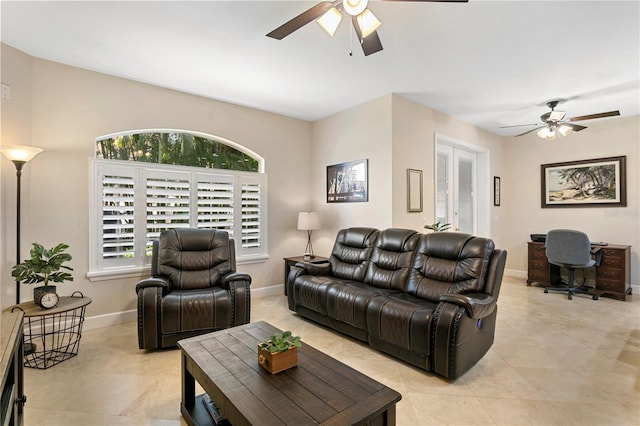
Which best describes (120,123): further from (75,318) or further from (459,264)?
(459,264)

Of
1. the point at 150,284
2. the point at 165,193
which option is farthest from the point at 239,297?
the point at 165,193

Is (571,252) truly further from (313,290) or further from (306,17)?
(306,17)

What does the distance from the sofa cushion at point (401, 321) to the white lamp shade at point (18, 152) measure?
10.8 feet

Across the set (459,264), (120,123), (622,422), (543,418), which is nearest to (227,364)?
(543,418)

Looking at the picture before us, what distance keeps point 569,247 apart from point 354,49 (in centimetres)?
425

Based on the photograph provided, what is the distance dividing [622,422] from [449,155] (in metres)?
4.08

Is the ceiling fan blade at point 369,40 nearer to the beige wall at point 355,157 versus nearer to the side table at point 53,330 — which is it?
the beige wall at point 355,157

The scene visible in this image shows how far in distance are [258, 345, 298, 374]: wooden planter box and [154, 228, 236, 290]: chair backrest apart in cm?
188

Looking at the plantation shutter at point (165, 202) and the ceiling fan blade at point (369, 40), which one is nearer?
the ceiling fan blade at point (369, 40)

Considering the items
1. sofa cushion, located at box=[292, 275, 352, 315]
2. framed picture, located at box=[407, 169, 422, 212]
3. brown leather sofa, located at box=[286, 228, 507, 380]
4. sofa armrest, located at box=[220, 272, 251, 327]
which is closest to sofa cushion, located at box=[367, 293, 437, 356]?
brown leather sofa, located at box=[286, 228, 507, 380]

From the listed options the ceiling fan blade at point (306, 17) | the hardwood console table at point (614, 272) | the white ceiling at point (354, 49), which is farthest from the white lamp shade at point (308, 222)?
the hardwood console table at point (614, 272)

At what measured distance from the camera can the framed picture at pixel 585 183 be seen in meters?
4.91

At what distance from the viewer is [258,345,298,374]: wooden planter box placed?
160 centimetres

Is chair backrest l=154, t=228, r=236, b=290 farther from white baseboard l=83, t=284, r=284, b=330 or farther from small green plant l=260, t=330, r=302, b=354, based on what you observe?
small green plant l=260, t=330, r=302, b=354
